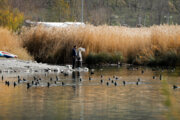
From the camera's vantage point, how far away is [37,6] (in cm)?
10612

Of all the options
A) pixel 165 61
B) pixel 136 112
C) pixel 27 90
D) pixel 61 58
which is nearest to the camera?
pixel 136 112

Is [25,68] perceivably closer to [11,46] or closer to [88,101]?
[11,46]

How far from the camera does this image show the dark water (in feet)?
35.6

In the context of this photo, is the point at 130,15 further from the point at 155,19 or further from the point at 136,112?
the point at 136,112

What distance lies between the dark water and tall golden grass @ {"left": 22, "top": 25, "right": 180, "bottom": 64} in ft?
33.2

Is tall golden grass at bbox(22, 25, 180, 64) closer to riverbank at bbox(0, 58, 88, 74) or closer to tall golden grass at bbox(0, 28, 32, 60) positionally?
tall golden grass at bbox(0, 28, 32, 60)

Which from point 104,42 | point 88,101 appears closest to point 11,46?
point 104,42

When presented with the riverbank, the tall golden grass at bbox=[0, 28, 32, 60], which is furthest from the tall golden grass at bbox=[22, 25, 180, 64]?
the riverbank

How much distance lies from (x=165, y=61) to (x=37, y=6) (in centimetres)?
8023

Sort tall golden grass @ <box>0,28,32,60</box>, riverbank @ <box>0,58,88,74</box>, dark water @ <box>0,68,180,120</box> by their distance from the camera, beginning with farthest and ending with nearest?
tall golden grass @ <box>0,28,32,60</box> → riverbank @ <box>0,58,88,74</box> → dark water @ <box>0,68,180,120</box>

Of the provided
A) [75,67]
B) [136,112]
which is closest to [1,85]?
[136,112]


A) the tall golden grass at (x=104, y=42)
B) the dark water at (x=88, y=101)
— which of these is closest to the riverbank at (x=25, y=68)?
the dark water at (x=88, y=101)

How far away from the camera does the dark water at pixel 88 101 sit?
10844 millimetres

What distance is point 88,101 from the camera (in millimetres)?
13281
